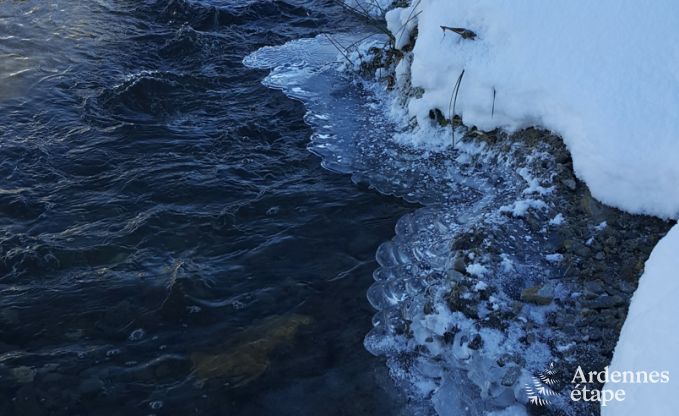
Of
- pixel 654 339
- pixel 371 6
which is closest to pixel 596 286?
pixel 654 339

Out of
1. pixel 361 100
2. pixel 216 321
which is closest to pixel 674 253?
pixel 216 321

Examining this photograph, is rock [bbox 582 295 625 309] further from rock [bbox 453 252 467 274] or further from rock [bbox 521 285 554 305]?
rock [bbox 453 252 467 274]

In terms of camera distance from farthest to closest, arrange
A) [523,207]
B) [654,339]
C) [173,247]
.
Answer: [173,247]
[523,207]
[654,339]

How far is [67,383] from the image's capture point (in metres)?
3.30

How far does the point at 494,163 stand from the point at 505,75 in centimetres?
71

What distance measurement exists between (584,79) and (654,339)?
209 cm

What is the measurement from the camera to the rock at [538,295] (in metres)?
3.52

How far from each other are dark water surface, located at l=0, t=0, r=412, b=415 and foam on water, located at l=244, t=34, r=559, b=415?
A: 6.5 inches

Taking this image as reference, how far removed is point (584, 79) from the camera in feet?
13.3

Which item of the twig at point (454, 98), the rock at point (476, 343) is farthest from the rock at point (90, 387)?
the twig at point (454, 98)

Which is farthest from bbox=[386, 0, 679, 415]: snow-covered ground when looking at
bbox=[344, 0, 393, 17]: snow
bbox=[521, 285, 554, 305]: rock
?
bbox=[344, 0, 393, 17]: snow

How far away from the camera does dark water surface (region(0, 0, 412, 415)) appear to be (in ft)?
10.9

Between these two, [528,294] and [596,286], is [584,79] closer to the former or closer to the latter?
[596,286]

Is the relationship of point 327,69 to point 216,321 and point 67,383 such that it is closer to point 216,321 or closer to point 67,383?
point 216,321
